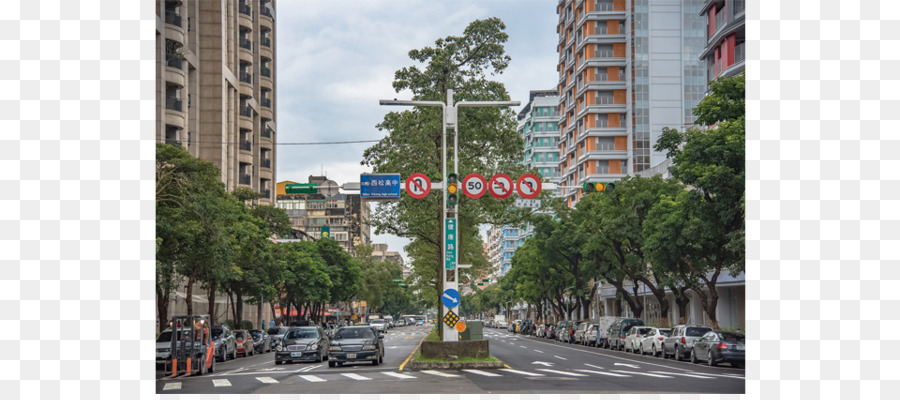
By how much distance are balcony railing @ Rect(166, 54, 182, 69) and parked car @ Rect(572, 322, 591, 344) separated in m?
31.4

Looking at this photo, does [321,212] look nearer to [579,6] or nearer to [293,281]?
[579,6]

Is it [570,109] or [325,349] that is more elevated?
[570,109]

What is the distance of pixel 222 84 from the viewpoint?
64438 millimetres

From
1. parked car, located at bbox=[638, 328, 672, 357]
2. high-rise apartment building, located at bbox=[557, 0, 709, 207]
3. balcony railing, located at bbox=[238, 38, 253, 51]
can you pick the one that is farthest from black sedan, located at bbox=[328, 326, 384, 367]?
high-rise apartment building, located at bbox=[557, 0, 709, 207]

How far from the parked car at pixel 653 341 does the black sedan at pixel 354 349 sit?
47.5 feet

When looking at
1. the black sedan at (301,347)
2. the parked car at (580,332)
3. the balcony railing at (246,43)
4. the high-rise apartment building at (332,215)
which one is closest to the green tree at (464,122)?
the black sedan at (301,347)

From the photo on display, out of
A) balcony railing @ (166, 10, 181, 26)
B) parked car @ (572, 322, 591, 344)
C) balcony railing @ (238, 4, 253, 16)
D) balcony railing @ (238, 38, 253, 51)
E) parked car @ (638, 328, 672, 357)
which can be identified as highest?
balcony railing @ (238, 4, 253, 16)

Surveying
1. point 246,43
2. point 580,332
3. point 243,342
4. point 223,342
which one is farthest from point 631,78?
point 223,342

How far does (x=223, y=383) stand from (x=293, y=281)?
160 feet

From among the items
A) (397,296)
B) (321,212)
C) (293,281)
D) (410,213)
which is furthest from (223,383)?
(321,212)

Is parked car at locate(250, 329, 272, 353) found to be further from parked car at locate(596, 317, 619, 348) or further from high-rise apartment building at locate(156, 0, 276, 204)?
parked car at locate(596, 317, 619, 348)

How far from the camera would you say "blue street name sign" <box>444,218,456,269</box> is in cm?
2667

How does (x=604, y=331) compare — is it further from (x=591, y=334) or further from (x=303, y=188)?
(x=303, y=188)
